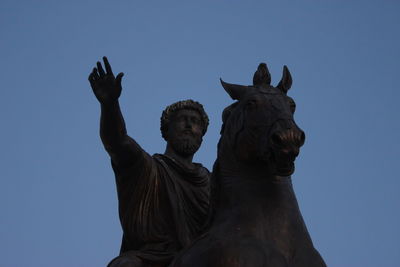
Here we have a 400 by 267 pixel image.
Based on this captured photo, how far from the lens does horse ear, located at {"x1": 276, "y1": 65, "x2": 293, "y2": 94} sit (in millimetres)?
6645

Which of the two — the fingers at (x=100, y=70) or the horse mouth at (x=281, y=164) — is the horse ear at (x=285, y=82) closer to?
the horse mouth at (x=281, y=164)

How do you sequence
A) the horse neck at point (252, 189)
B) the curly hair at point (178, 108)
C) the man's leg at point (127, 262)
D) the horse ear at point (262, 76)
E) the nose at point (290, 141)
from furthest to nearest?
the curly hair at point (178, 108)
the man's leg at point (127, 262)
the horse ear at point (262, 76)
the horse neck at point (252, 189)
the nose at point (290, 141)

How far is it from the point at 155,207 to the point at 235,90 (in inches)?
69.7

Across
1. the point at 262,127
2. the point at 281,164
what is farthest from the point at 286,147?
the point at 262,127

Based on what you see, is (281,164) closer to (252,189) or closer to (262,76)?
(252,189)

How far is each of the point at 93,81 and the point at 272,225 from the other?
8.50 ft

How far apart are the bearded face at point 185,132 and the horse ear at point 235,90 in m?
1.63

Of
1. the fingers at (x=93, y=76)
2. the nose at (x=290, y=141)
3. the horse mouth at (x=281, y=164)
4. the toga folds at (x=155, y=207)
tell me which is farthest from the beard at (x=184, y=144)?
the nose at (x=290, y=141)

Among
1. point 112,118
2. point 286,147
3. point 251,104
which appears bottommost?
point 286,147

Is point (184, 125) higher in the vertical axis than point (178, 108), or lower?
lower

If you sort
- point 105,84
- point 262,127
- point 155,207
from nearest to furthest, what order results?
1. point 262,127
2. point 105,84
3. point 155,207

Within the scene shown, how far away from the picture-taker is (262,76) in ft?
21.8

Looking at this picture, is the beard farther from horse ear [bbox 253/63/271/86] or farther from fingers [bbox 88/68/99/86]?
horse ear [bbox 253/63/271/86]

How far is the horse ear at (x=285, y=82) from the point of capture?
664 cm
